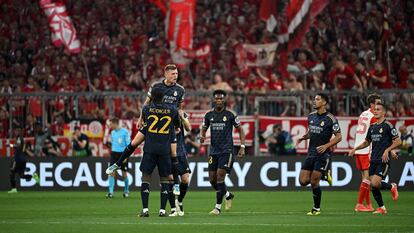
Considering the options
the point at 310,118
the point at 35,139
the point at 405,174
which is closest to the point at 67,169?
the point at 35,139

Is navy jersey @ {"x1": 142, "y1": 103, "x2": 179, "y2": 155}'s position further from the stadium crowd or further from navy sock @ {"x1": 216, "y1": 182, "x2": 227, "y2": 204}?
the stadium crowd

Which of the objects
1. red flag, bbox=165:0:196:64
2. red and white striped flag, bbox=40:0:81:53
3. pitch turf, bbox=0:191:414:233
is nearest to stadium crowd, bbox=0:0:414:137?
red flag, bbox=165:0:196:64

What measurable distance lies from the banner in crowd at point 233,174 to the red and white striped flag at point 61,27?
3633mm

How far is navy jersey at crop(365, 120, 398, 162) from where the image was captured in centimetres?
2062

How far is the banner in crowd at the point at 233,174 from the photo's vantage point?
3148 cm

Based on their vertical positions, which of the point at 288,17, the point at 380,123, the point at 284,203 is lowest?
the point at 284,203

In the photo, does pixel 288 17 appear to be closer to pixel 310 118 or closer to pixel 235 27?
pixel 235 27

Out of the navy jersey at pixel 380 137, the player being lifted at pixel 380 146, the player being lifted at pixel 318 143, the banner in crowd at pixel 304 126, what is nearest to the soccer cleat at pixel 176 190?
the player being lifted at pixel 318 143

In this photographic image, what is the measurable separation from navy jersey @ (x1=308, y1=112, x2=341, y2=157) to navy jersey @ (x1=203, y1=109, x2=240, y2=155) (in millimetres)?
1895

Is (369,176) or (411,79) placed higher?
(411,79)

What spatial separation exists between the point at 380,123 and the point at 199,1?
18153mm

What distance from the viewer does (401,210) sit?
21.7 m

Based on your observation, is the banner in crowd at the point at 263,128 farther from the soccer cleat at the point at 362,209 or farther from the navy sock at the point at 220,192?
the navy sock at the point at 220,192

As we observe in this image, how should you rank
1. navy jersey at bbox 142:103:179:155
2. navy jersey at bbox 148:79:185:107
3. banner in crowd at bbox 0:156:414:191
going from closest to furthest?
navy jersey at bbox 142:103:179:155 → navy jersey at bbox 148:79:185:107 → banner in crowd at bbox 0:156:414:191
